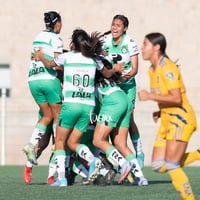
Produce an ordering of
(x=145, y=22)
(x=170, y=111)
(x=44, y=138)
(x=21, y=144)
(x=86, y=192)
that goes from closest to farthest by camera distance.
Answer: (x=170, y=111) < (x=86, y=192) < (x=44, y=138) < (x=21, y=144) < (x=145, y=22)

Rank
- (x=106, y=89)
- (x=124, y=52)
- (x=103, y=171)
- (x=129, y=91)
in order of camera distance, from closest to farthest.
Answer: (x=106, y=89) → (x=103, y=171) → (x=124, y=52) → (x=129, y=91)

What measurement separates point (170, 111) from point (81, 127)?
1907 mm

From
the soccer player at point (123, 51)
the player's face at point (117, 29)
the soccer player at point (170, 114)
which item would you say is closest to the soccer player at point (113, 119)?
the soccer player at point (123, 51)

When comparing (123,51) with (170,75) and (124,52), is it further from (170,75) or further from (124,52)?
(170,75)

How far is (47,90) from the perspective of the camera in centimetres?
930

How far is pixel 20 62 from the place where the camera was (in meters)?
22.4

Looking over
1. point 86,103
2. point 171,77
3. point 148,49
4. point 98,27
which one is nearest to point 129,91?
point 86,103

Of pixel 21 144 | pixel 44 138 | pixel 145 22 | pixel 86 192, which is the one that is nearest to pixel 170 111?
pixel 86 192

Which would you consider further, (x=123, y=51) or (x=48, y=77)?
(x=123, y=51)

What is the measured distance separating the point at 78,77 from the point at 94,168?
1.02 metres

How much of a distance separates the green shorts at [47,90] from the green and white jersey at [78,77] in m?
0.61

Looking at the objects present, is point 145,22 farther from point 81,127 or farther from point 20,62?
point 81,127

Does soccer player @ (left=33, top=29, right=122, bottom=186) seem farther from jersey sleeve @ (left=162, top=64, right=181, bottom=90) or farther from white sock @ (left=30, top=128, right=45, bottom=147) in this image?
jersey sleeve @ (left=162, top=64, right=181, bottom=90)

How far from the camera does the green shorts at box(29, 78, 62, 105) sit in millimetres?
9305
